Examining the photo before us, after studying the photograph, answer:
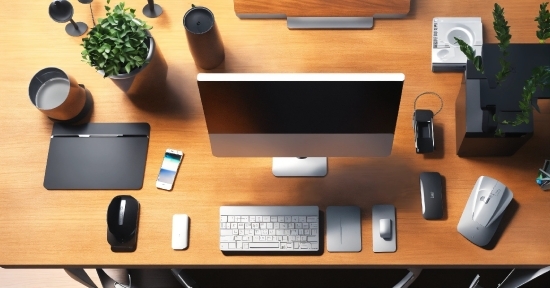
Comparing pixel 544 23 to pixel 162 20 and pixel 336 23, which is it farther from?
pixel 162 20

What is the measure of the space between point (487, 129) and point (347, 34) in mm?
492

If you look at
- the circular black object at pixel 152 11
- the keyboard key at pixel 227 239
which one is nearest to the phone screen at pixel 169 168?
the keyboard key at pixel 227 239

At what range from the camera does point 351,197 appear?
1.47 m

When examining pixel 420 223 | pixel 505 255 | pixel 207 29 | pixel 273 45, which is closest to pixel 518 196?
pixel 505 255

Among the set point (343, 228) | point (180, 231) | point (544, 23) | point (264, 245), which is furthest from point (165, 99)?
point (544, 23)

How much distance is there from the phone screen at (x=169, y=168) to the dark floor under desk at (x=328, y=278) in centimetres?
66

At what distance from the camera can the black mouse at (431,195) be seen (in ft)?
4.66

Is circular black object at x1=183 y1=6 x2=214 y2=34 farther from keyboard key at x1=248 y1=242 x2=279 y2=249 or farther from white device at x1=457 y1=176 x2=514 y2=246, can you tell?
white device at x1=457 y1=176 x2=514 y2=246

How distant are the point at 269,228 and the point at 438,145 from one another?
0.51m

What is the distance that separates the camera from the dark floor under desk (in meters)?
1.97

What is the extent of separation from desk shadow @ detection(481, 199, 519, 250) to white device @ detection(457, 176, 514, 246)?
0.05 feet

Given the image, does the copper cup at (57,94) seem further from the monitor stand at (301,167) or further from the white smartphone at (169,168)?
the monitor stand at (301,167)

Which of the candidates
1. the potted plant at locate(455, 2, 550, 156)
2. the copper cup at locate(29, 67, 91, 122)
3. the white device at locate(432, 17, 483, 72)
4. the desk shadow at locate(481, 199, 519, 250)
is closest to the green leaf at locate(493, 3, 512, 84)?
the potted plant at locate(455, 2, 550, 156)

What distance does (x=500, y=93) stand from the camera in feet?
4.48
